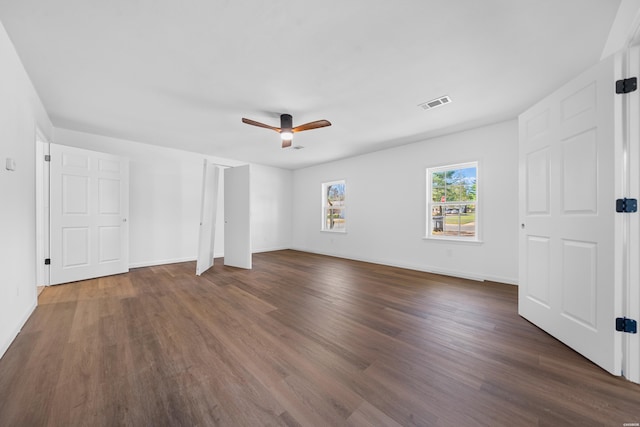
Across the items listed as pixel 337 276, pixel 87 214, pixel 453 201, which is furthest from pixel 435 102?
pixel 87 214

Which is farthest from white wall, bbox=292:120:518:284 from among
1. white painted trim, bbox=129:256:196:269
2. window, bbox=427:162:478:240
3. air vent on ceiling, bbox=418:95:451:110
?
white painted trim, bbox=129:256:196:269

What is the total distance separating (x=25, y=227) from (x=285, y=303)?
8.92 feet

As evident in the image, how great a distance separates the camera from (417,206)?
4598mm

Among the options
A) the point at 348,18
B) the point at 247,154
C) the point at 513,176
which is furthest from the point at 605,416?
the point at 247,154

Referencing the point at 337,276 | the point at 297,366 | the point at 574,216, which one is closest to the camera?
the point at 297,366

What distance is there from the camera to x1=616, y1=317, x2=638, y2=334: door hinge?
4.96ft

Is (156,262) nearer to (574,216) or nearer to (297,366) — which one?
(297,366)

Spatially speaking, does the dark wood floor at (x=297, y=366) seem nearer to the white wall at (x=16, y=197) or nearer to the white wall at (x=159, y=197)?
the white wall at (x=16, y=197)

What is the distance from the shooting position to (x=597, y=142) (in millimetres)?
1697

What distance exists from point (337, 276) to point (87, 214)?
14.1 ft

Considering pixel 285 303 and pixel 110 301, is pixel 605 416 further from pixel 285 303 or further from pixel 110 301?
pixel 110 301

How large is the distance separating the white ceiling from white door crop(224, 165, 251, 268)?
4.47 ft

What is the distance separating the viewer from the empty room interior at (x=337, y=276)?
4.70 feet

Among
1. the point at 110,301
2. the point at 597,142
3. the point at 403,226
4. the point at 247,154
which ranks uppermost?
the point at 247,154
